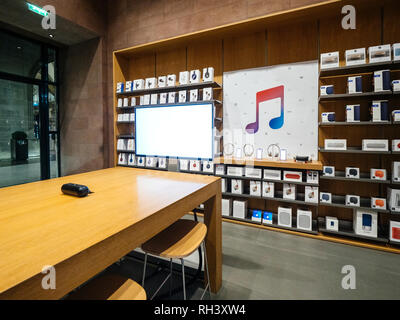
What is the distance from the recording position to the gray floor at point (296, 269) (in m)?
1.71

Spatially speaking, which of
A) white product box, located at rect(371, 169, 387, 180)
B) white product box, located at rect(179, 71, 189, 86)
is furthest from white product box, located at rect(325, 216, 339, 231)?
white product box, located at rect(179, 71, 189, 86)

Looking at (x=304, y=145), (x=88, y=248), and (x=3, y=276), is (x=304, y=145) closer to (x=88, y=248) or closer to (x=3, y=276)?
(x=88, y=248)

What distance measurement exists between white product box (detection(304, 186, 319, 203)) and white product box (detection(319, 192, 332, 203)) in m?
0.07

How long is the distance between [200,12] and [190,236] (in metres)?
3.40

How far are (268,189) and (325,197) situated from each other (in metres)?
0.65

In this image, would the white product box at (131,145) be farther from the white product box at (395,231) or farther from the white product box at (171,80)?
the white product box at (395,231)

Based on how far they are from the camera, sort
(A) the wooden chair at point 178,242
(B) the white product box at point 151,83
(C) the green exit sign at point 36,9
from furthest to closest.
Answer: (B) the white product box at point 151,83
(C) the green exit sign at point 36,9
(A) the wooden chair at point 178,242

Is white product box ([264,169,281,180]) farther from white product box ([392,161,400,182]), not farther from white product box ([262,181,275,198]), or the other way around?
white product box ([392,161,400,182])

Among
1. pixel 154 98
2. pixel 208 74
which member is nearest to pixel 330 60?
pixel 208 74

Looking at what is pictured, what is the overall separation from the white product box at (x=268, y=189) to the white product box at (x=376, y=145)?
106 cm

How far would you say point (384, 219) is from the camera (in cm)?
264

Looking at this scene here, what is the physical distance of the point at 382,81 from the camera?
7.72 feet

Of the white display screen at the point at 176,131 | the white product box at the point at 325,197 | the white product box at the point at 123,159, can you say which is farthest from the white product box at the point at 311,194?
the white product box at the point at 123,159
